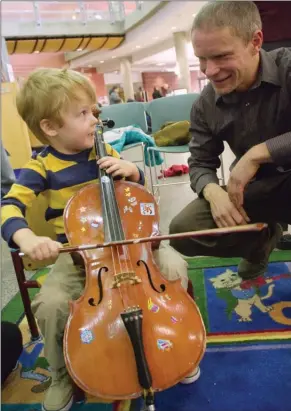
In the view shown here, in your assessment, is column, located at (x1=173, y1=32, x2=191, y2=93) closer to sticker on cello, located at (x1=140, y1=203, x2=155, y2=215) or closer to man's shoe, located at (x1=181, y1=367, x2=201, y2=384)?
sticker on cello, located at (x1=140, y1=203, x2=155, y2=215)

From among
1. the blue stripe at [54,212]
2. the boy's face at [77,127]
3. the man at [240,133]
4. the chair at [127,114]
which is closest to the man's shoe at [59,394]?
the blue stripe at [54,212]

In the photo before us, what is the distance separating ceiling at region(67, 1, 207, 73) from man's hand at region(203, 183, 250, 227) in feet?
10.4

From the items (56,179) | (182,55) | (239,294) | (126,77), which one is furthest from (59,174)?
(126,77)

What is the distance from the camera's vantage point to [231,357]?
1165mm

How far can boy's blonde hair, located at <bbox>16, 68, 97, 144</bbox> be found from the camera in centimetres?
118

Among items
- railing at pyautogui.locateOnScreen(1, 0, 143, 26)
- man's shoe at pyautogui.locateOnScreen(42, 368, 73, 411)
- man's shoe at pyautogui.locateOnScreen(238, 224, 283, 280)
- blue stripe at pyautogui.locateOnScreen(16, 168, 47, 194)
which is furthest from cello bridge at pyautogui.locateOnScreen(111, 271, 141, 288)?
railing at pyautogui.locateOnScreen(1, 0, 143, 26)

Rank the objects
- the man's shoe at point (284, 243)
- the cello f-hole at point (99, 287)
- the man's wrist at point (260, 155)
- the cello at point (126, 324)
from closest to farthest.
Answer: the cello at point (126, 324), the cello f-hole at point (99, 287), the man's wrist at point (260, 155), the man's shoe at point (284, 243)

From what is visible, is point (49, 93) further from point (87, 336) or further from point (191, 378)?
point (191, 378)

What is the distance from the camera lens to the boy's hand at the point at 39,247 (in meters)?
0.92

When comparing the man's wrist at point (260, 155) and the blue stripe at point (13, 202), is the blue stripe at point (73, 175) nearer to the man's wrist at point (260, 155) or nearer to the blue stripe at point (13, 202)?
the blue stripe at point (13, 202)

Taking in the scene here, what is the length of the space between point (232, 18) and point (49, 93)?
589 mm

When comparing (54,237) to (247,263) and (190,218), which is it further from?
(247,263)

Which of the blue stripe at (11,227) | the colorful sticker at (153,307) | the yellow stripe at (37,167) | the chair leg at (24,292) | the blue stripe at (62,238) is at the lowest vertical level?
the chair leg at (24,292)

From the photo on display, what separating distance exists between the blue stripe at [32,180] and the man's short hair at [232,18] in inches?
26.3
